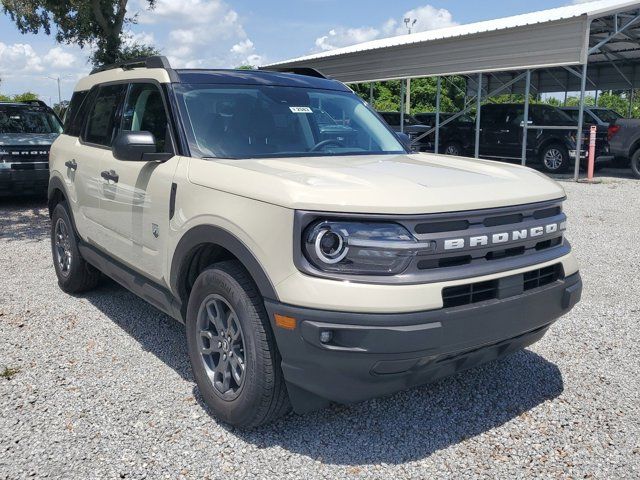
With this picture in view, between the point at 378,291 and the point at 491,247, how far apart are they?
64cm

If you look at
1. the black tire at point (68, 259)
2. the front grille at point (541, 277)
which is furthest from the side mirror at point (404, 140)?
the black tire at point (68, 259)

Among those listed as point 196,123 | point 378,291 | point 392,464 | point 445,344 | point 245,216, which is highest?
point 196,123

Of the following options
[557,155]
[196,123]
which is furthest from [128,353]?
[557,155]

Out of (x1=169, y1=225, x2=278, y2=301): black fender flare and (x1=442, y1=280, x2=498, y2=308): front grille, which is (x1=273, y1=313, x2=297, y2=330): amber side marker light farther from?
(x1=442, y1=280, x2=498, y2=308): front grille

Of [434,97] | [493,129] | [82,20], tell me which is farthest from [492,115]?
[434,97]

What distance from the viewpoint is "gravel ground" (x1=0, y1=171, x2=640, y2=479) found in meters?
2.96

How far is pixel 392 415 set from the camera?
3443 mm

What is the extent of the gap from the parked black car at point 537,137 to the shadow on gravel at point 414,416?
13.4 metres

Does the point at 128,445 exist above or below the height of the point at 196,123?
below

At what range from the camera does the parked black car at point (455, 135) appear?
18953 millimetres

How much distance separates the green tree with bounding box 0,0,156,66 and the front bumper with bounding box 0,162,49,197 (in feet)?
22.6

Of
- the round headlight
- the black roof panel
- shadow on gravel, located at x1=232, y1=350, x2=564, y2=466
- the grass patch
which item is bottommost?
shadow on gravel, located at x1=232, y1=350, x2=564, y2=466

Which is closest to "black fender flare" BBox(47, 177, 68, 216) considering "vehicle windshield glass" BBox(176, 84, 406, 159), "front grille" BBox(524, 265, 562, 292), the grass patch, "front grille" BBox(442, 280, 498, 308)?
the grass patch

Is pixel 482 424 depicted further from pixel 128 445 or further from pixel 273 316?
pixel 128 445
